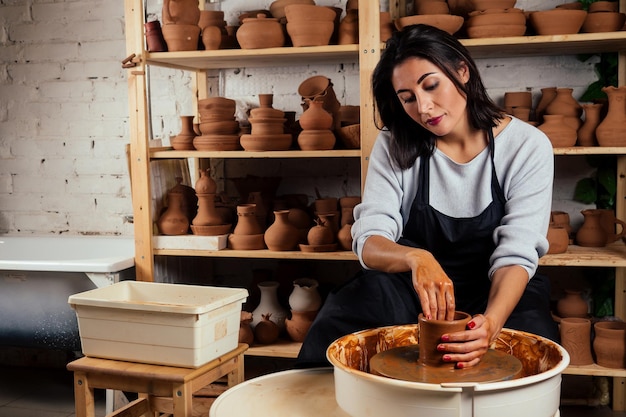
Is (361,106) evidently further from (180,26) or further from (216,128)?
(180,26)

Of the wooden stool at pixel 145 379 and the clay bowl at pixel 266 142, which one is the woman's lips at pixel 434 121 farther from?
the clay bowl at pixel 266 142

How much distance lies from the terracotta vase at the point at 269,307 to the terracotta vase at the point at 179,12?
1301mm

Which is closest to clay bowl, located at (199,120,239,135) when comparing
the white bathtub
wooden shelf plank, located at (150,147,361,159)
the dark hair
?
wooden shelf plank, located at (150,147,361,159)

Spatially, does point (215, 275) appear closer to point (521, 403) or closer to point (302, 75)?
point (302, 75)

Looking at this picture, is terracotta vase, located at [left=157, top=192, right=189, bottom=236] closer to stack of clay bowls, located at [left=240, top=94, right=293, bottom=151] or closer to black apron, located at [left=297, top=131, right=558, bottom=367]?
stack of clay bowls, located at [left=240, top=94, right=293, bottom=151]

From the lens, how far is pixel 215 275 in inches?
162

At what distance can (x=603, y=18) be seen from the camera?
3.08m

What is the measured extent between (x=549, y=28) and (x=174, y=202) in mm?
1883

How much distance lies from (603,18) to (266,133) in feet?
5.05

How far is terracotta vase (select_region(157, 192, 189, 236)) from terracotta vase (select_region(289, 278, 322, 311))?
2.02 feet

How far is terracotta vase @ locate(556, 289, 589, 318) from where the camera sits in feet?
10.9

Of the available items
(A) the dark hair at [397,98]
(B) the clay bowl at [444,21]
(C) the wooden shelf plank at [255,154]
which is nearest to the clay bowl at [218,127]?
(C) the wooden shelf plank at [255,154]

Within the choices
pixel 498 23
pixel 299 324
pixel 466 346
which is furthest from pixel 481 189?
pixel 299 324

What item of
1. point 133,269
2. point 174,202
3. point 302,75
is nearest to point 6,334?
point 133,269
